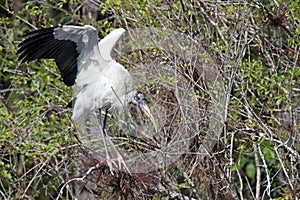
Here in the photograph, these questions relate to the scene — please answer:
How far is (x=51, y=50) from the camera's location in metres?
4.75

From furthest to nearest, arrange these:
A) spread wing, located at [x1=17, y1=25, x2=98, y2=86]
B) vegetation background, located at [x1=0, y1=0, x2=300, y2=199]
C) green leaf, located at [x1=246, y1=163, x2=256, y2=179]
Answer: green leaf, located at [x1=246, y1=163, x2=256, y2=179] < spread wing, located at [x1=17, y1=25, x2=98, y2=86] < vegetation background, located at [x1=0, y1=0, x2=300, y2=199]

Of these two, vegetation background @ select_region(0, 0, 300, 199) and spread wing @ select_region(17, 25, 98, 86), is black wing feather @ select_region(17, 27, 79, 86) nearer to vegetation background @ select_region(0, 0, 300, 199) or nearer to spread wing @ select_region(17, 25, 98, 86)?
spread wing @ select_region(17, 25, 98, 86)

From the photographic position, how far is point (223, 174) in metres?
4.18

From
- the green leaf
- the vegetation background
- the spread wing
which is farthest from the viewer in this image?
the green leaf

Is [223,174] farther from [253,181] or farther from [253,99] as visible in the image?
[253,181]

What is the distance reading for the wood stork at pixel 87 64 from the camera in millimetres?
4660

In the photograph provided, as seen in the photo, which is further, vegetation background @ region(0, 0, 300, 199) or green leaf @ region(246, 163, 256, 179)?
green leaf @ region(246, 163, 256, 179)

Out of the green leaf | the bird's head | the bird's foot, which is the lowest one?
the green leaf

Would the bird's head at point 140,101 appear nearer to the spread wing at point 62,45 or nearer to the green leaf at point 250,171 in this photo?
the spread wing at point 62,45

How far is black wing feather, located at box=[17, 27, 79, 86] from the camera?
4645 millimetres

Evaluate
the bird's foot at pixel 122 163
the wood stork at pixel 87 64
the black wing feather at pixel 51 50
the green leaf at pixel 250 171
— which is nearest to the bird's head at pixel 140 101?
the wood stork at pixel 87 64

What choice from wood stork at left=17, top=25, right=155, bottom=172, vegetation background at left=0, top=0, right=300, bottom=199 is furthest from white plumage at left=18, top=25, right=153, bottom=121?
vegetation background at left=0, top=0, right=300, bottom=199

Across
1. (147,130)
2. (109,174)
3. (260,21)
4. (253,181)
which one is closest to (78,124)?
(147,130)

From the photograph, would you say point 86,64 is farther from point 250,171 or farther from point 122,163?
point 250,171
